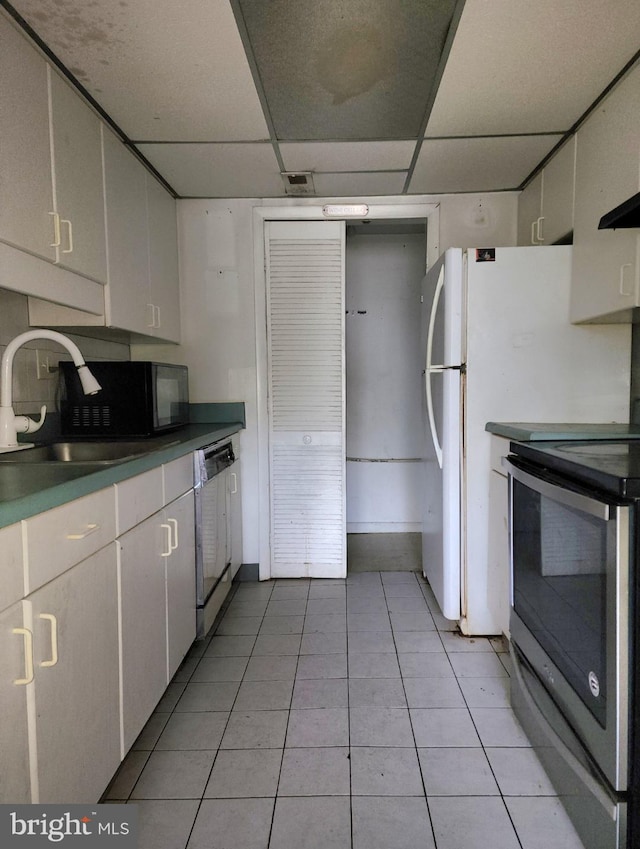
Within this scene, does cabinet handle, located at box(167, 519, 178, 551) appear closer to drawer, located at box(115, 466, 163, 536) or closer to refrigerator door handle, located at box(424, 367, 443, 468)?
drawer, located at box(115, 466, 163, 536)

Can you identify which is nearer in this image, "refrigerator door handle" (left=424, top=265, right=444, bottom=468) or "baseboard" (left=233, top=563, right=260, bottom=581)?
"refrigerator door handle" (left=424, top=265, right=444, bottom=468)

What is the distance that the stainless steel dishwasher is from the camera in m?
2.04

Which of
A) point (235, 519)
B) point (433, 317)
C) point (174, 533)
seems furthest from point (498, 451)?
point (235, 519)

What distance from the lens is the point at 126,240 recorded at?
213cm

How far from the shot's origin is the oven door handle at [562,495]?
3.55 feet

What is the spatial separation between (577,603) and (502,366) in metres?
1.14

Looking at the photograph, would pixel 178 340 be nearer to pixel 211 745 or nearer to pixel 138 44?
pixel 138 44

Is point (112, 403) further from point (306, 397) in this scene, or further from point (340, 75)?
point (340, 75)

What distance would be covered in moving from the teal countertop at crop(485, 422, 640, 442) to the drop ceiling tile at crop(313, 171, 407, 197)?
54.2 inches

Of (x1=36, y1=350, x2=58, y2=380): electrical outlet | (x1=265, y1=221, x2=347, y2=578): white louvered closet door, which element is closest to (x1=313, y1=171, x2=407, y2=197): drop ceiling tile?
(x1=265, y1=221, x2=347, y2=578): white louvered closet door

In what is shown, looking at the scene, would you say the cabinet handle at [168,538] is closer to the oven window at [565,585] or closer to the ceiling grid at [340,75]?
the oven window at [565,585]

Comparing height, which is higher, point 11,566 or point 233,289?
point 233,289

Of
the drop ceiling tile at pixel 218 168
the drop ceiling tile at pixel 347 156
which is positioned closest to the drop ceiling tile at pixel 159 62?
the drop ceiling tile at pixel 218 168

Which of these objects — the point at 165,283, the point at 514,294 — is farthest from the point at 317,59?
Answer: the point at 165,283
